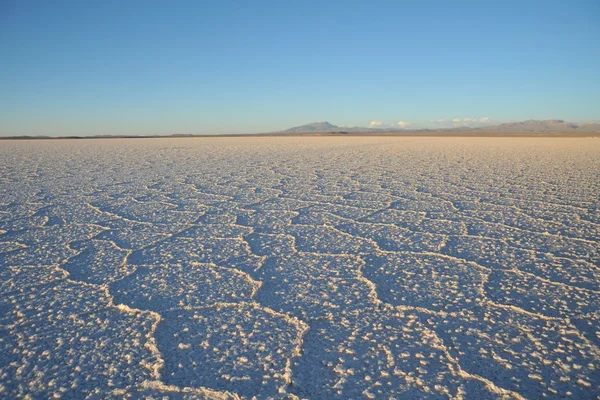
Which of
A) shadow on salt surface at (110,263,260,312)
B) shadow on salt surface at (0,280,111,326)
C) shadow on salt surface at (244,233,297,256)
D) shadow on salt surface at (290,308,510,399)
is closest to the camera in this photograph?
shadow on salt surface at (290,308,510,399)

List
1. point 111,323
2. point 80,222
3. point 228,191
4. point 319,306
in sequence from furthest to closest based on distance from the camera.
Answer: point 228,191 → point 80,222 → point 319,306 → point 111,323

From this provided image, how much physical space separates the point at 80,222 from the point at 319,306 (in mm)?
1953

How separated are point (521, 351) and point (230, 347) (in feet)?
2.70

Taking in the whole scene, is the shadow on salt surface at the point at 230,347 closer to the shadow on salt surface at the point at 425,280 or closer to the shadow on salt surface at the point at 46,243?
the shadow on salt surface at the point at 425,280

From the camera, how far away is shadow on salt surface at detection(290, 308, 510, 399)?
91cm

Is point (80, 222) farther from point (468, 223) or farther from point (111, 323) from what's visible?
point (468, 223)

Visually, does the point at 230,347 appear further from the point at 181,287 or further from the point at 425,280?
the point at 425,280

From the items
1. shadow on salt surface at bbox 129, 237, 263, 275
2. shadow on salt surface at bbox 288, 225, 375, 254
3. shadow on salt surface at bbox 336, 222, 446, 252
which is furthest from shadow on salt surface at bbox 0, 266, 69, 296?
shadow on salt surface at bbox 336, 222, 446, 252

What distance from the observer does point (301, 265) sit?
1744mm

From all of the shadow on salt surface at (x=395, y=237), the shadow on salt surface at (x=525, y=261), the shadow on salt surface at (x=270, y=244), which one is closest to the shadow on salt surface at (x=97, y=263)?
the shadow on salt surface at (x=270, y=244)

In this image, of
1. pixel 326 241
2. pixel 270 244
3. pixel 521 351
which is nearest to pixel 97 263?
pixel 270 244

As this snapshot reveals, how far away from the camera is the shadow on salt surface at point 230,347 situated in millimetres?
954

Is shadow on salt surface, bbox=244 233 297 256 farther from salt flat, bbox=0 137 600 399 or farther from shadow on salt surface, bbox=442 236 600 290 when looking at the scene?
shadow on salt surface, bbox=442 236 600 290

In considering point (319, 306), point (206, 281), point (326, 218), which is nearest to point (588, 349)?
point (319, 306)
